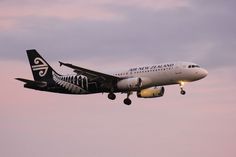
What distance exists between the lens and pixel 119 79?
105 meters

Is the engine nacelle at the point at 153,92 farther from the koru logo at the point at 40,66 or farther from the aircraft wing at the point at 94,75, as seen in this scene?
the koru logo at the point at 40,66

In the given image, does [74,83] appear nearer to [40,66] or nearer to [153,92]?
[40,66]

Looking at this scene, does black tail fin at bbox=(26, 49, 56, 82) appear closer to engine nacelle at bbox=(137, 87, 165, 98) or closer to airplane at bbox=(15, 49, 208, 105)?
airplane at bbox=(15, 49, 208, 105)

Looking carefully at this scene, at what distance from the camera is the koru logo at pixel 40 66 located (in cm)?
11544

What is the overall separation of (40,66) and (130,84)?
1860 cm

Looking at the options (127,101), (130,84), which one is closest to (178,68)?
(130,84)

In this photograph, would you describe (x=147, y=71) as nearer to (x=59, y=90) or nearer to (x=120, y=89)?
(x=120, y=89)

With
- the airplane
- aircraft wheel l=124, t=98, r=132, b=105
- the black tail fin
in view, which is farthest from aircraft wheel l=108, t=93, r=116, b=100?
the black tail fin

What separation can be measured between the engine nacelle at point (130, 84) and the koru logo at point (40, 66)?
586 inches

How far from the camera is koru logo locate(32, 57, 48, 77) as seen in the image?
115438 mm

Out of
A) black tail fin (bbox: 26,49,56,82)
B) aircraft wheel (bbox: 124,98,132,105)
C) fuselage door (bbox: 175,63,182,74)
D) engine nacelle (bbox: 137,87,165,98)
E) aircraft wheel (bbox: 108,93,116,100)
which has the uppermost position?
black tail fin (bbox: 26,49,56,82)

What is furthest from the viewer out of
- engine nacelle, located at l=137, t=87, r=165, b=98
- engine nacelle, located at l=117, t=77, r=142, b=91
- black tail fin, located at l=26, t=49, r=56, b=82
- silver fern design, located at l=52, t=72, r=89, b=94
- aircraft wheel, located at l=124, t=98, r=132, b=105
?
black tail fin, located at l=26, t=49, r=56, b=82

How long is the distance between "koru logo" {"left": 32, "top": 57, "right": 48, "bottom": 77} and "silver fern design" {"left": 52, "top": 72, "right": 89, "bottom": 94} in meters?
4.02

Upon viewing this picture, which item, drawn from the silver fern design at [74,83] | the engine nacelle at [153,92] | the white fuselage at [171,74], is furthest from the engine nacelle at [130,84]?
the engine nacelle at [153,92]
